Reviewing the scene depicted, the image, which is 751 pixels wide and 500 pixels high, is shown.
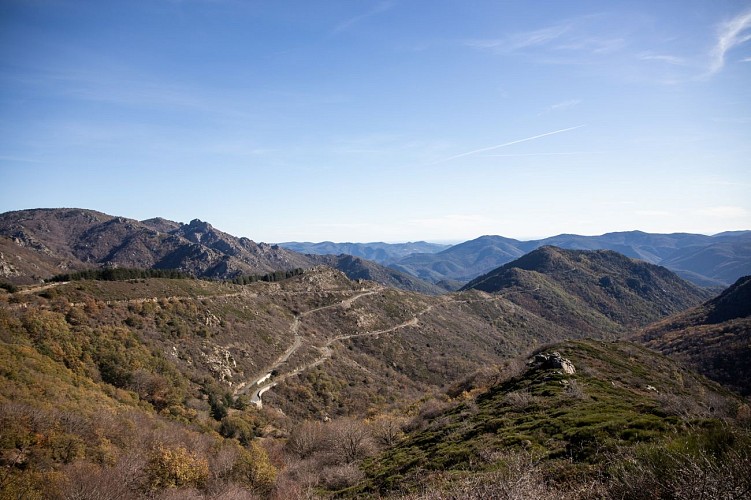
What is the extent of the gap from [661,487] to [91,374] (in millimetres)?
50265

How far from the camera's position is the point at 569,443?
59.8 feet

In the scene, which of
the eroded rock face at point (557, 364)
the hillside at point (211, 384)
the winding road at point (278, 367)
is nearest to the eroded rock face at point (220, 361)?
the hillside at point (211, 384)

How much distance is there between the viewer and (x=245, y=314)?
256 feet

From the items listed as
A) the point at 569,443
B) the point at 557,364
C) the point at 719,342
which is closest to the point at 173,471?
the point at 569,443

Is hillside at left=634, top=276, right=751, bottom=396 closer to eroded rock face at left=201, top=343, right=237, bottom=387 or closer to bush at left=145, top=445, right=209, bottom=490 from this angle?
bush at left=145, top=445, right=209, bottom=490

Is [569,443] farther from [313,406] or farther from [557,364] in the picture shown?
[313,406]

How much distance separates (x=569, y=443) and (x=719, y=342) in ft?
348

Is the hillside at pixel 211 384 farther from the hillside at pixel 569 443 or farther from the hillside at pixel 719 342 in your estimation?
the hillside at pixel 719 342

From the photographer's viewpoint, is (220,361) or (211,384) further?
(220,361)

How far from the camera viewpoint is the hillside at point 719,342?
75062mm

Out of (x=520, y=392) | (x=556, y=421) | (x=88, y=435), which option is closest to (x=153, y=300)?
(x=88, y=435)

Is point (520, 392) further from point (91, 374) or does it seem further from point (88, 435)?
point (91, 374)

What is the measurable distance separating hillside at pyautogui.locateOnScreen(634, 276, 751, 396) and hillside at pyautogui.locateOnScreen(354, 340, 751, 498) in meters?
51.1

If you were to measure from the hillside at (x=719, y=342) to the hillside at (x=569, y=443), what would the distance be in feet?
168
